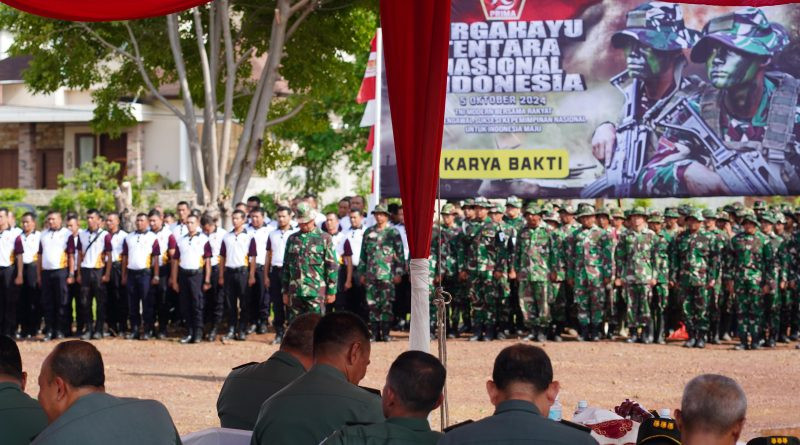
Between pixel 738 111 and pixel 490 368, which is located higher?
pixel 738 111

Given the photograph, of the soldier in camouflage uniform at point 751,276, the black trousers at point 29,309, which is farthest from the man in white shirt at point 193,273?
the soldier in camouflage uniform at point 751,276

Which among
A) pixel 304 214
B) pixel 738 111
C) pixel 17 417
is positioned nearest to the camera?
pixel 17 417

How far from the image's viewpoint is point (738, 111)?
1686 cm

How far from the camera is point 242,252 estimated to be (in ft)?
53.9

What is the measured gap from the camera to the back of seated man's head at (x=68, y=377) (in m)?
4.39

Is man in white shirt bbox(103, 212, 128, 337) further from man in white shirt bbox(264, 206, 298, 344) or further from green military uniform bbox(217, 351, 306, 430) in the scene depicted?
green military uniform bbox(217, 351, 306, 430)

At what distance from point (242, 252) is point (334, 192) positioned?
981 inches

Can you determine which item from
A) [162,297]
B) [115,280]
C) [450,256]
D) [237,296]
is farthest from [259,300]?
[450,256]

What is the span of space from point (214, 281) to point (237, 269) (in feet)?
1.51

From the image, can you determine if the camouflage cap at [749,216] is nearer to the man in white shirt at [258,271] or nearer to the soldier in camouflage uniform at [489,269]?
the soldier in camouflage uniform at [489,269]

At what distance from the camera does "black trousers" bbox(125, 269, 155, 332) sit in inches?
651

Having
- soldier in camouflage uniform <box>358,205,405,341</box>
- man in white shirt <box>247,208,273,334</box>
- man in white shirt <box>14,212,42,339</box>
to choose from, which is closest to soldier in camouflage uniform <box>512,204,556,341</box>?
soldier in camouflage uniform <box>358,205,405,341</box>

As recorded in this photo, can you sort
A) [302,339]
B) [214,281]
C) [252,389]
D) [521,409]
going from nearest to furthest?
[521,409] < [252,389] < [302,339] < [214,281]

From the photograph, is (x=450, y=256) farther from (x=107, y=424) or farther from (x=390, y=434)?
(x=107, y=424)
